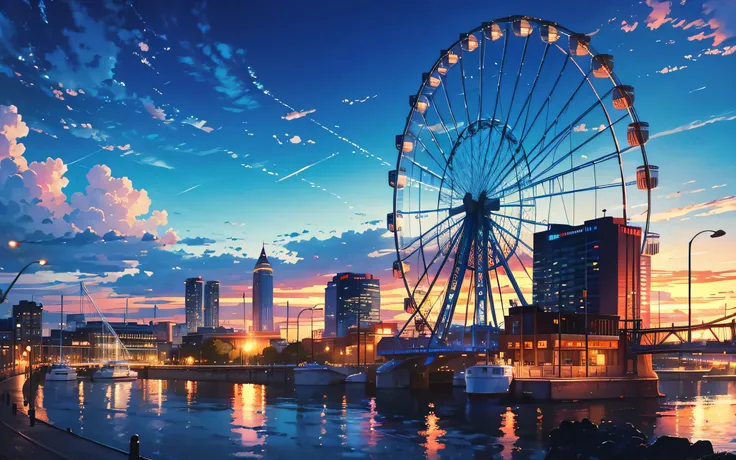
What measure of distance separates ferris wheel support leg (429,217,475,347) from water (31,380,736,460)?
1025 centimetres

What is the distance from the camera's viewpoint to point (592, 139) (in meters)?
83.4

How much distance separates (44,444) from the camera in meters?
41.2

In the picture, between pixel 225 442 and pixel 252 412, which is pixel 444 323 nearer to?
pixel 252 412

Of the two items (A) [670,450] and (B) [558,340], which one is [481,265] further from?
(A) [670,450]

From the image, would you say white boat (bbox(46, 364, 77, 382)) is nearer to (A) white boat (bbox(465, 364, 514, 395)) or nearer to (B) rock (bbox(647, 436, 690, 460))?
(A) white boat (bbox(465, 364, 514, 395))

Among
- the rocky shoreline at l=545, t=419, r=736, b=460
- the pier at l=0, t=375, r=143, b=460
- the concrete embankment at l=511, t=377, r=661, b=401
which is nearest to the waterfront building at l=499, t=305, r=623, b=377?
the concrete embankment at l=511, t=377, r=661, b=401

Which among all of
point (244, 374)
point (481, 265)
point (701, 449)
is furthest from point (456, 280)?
point (244, 374)

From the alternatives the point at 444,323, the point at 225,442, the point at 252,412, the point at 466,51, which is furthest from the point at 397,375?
the point at 225,442

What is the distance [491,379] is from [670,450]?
63.4 m

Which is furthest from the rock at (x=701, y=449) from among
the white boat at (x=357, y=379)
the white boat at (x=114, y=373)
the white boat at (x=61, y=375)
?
the white boat at (x=114, y=373)

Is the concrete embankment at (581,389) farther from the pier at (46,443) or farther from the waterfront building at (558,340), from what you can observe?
the pier at (46,443)

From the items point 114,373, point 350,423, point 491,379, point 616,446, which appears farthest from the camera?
point 114,373

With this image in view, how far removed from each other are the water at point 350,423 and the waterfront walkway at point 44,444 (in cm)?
638

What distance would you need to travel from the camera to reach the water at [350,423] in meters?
54.5
